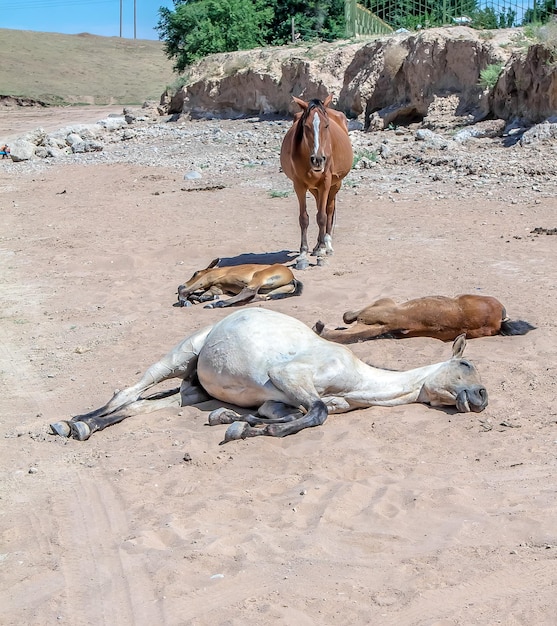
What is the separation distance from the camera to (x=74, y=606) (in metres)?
4.03

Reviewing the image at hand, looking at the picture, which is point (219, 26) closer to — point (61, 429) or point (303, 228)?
point (303, 228)

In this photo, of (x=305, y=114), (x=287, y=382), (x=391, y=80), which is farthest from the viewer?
(x=391, y=80)

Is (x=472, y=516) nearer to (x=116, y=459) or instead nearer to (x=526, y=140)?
(x=116, y=459)

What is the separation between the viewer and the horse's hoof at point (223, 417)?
6.25 m

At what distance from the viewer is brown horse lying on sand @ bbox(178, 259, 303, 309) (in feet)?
32.7

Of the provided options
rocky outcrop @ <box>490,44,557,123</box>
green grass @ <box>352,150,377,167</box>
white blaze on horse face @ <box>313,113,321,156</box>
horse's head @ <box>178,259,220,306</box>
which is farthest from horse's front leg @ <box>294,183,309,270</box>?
rocky outcrop @ <box>490,44,557,123</box>

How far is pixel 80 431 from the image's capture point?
20.4 ft

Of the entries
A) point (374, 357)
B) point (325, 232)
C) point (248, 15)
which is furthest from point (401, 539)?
point (248, 15)

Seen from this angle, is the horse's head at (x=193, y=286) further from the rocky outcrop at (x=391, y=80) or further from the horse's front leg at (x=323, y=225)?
the rocky outcrop at (x=391, y=80)

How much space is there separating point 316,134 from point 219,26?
29.6 metres

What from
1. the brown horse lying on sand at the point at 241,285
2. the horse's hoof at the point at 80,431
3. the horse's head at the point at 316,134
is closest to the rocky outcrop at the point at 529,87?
the horse's head at the point at 316,134

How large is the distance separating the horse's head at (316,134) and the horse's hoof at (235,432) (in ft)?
20.1

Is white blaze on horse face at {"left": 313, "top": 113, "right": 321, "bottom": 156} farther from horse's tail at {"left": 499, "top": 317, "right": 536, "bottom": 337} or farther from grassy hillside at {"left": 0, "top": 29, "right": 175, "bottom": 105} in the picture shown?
grassy hillside at {"left": 0, "top": 29, "right": 175, "bottom": 105}

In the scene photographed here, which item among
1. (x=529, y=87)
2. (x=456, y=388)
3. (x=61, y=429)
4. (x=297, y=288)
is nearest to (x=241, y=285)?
(x=297, y=288)
